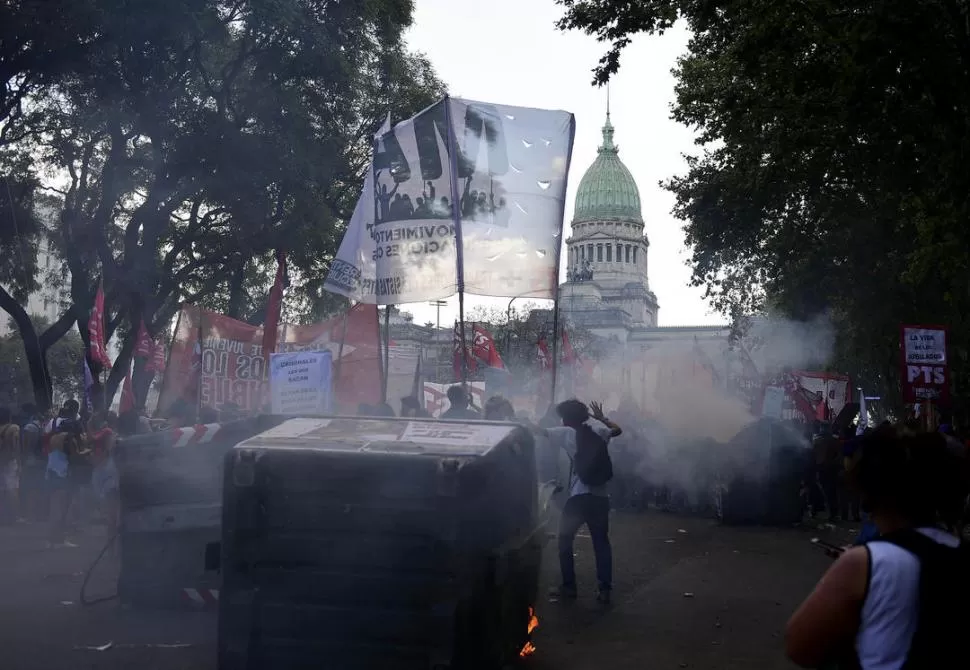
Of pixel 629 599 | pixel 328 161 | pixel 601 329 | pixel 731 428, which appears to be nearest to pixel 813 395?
pixel 731 428

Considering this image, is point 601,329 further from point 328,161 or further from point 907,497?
point 907,497

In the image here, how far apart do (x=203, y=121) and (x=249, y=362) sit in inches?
250

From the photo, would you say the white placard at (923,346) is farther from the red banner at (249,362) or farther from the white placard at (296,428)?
the white placard at (296,428)

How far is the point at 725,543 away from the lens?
14.0m

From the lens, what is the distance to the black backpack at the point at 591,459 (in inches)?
357

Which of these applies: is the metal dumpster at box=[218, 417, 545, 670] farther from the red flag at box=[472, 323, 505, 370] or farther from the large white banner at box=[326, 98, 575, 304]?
the red flag at box=[472, 323, 505, 370]

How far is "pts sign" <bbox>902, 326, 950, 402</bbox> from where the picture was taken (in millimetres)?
15375

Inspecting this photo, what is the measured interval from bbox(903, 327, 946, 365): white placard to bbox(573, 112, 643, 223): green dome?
10565cm

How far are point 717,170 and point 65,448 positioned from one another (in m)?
14.3

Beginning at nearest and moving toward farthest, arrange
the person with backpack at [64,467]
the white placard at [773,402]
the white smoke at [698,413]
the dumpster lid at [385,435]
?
the dumpster lid at [385,435]
the person with backpack at [64,467]
the white smoke at [698,413]
the white placard at [773,402]

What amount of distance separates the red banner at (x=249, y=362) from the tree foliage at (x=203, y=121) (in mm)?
4500

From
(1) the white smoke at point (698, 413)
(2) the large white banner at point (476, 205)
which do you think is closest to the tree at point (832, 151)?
(2) the large white banner at point (476, 205)

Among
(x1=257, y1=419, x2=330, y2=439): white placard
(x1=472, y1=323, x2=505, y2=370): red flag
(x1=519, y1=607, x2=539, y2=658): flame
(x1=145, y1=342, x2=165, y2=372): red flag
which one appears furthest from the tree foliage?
(x1=519, y1=607, x2=539, y2=658): flame

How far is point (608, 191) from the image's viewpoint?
395 ft
